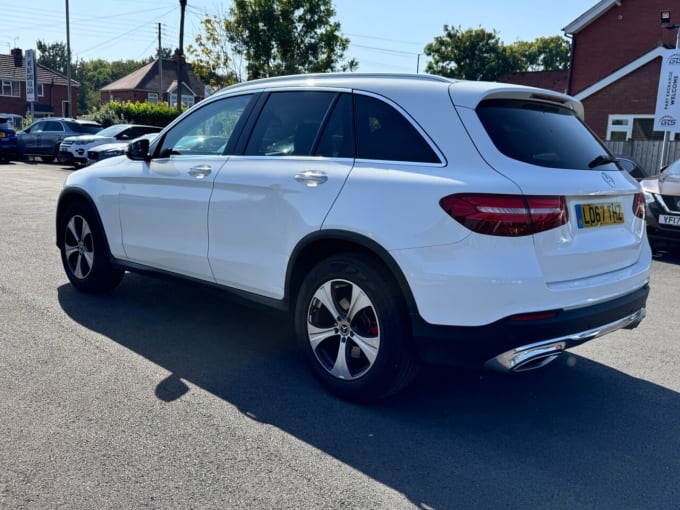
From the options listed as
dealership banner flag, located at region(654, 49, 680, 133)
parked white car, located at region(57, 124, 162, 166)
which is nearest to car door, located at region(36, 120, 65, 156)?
parked white car, located at region(57, 124, 162, 166)

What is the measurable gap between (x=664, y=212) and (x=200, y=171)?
21.8 ft

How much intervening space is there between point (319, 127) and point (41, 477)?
2455mm

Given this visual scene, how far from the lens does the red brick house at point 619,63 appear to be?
22.4 meters

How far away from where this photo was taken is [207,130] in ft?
15.9

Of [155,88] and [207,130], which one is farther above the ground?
[155,88]

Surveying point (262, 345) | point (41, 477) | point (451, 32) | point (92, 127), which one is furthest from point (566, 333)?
point (451, 32)

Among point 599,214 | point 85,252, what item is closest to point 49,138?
point 85,252

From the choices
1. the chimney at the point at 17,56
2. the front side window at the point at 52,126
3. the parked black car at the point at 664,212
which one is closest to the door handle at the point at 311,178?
the parked black car at the point at 664,212

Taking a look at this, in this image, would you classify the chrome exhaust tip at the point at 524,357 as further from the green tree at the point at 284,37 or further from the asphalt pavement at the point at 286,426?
the green tree at the point at 284,37

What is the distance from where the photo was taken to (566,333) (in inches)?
128

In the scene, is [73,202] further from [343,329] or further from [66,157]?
[66,157]

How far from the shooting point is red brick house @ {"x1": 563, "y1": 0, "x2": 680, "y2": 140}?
22.4 metres

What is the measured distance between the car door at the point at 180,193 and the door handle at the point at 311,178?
0.80 metres

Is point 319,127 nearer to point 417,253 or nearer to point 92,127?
point 417,253
